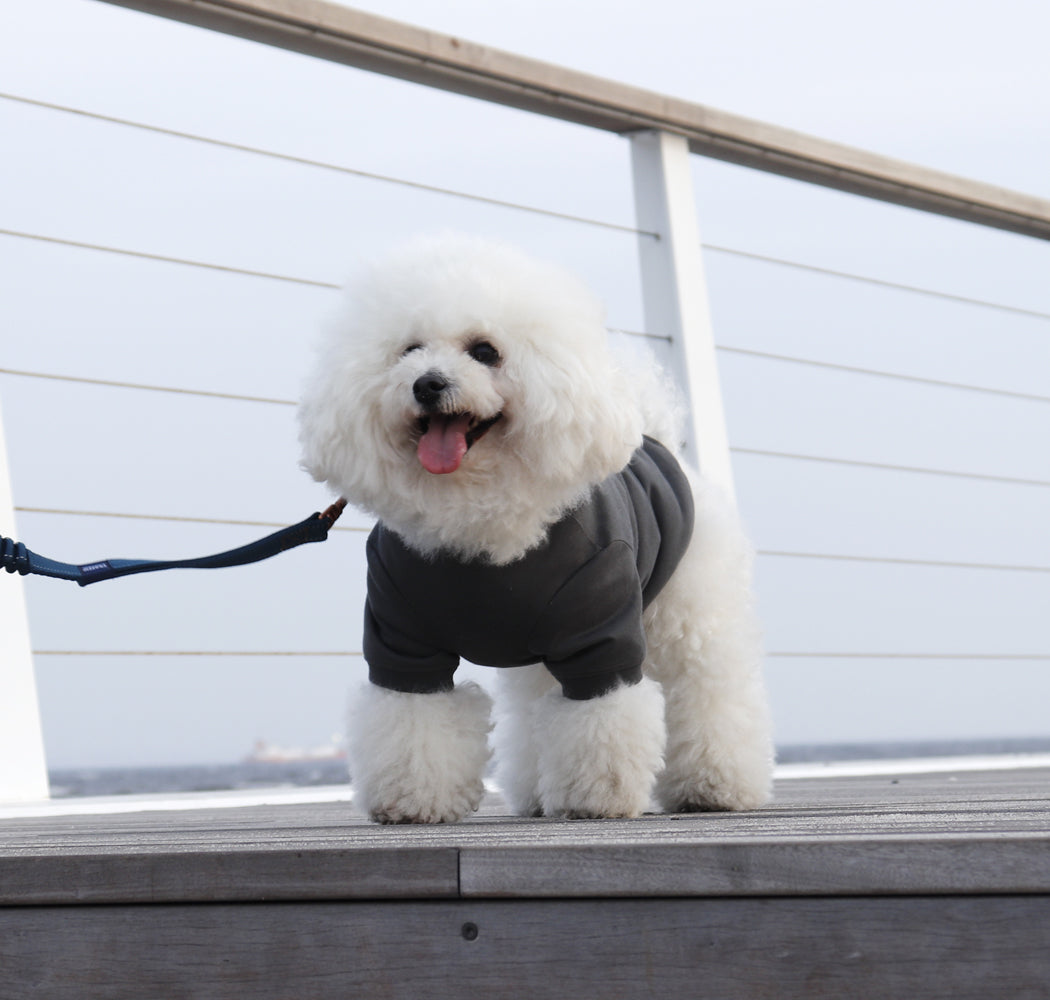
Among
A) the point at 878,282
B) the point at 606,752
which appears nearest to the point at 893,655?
the point at 878,282

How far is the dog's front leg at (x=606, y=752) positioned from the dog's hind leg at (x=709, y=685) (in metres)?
0.18

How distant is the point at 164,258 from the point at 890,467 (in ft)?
5.03

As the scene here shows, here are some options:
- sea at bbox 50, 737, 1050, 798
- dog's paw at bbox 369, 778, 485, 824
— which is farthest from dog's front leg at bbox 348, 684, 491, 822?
sea at bbox 50, 737, 1050, 798

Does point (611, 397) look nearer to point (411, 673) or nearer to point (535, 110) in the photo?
point (411, 673)

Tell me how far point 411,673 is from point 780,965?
2.64 feet

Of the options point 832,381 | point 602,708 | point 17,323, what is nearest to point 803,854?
point 602,708

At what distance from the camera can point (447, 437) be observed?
4.50ft

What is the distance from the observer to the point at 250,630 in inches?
118

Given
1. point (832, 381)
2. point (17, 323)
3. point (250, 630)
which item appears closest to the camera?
point (17, 323)

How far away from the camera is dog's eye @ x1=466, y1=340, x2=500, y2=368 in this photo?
141 centimetres

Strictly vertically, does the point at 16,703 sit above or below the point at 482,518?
below

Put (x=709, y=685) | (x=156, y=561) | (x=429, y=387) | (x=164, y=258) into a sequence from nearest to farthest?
(x=429, y=387) < (x=156, y=561) < (x=709, y=685) < (x=164, y=258)

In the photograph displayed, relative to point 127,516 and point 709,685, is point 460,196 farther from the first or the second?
point 709,685

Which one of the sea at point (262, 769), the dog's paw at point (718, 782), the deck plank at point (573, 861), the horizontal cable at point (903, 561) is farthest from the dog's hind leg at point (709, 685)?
the sea at point (262, 769)
